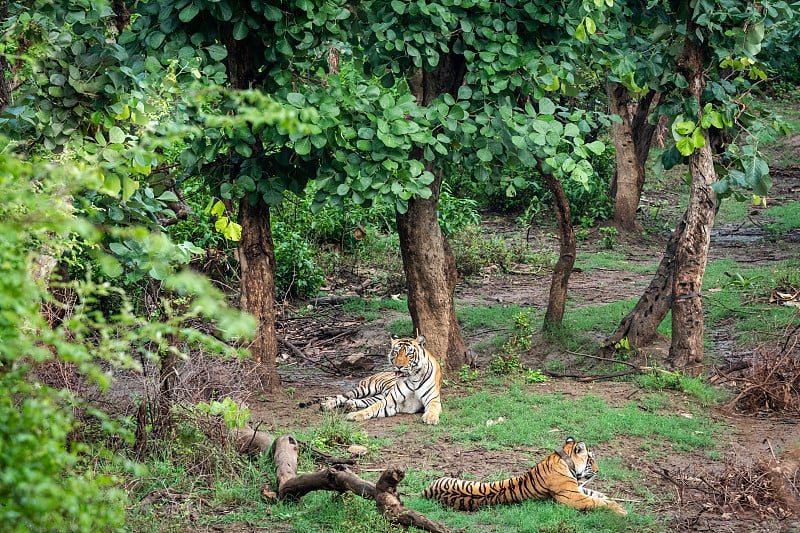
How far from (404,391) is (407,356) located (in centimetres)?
35

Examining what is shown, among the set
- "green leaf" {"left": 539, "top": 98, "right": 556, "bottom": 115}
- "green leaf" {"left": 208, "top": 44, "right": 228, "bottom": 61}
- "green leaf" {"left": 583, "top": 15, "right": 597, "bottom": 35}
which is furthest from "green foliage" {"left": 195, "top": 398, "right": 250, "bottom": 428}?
"green leaf" {"left": 583, "top": 15, "right": 597, "bottom": 35}

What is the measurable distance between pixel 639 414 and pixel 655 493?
163cm

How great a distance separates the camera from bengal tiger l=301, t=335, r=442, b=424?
852 cm

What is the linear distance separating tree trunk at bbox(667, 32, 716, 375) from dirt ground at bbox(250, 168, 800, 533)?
702 mm

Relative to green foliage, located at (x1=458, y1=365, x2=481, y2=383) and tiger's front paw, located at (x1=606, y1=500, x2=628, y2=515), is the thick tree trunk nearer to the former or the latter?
green foliage, located at (x1=458, y1=365, x2=481, y2=383)

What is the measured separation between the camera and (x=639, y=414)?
794cm

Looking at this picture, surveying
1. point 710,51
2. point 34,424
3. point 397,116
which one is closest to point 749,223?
point 710,51

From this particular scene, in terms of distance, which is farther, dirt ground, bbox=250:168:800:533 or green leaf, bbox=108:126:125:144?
dirt ground, bbox=250:168:800:533

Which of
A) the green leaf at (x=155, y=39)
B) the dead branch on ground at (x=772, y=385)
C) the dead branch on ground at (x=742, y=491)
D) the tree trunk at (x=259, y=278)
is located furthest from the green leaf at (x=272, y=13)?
the dead branch on ground at (x=772, y=385)

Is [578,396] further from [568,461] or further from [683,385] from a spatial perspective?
[568,461]

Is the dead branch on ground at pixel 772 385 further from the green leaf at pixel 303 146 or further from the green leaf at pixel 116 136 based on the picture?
the green leaf at pixel 116 136

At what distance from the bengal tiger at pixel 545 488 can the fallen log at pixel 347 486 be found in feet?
2.29

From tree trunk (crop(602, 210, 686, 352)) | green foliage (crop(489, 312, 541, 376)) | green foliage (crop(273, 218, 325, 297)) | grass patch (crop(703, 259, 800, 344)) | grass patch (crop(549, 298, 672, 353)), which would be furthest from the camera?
green foliage (crop(273, 218, 325, 297))

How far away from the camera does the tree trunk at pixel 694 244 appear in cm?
890
